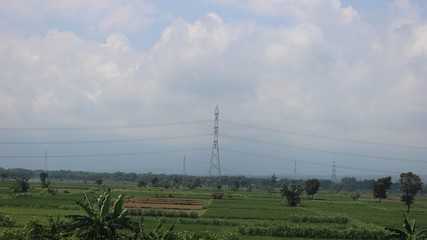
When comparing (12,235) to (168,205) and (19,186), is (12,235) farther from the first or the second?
(19,186)

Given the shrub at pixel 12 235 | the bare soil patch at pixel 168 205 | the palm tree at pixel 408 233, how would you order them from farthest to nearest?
the bare soil patch at pixel 168 205 < the palm tree at pixel 408 233 < the shrub at pixel 12 235

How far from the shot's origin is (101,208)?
23.0 m

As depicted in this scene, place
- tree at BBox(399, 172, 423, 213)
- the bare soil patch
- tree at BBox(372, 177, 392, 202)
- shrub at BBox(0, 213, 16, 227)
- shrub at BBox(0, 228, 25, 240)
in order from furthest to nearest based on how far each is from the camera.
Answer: tree at BBox(399, 172, 423, 213) < tree at BBox(372, 177, 392, 202) < the bare soil patch < shrub at BBox(0, 213, 16, 227) < shrub at BBox(0, 228, 25, 240)

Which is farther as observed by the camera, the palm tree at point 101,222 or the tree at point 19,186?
the tree at point 19,186

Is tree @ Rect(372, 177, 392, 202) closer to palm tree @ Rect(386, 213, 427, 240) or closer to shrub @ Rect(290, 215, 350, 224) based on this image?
shrub @ Rect(290, 215, 350, 224)

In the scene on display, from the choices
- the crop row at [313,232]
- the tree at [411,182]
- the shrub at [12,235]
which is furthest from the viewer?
the tree at [411,182]

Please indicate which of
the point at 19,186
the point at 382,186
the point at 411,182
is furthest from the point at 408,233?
the point at 411,182

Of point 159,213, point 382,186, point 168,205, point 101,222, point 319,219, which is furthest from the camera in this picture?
point 382,186

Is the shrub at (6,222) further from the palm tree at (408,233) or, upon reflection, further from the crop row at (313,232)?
the palm tree at (408,233)

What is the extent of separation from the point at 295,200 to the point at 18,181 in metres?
45.5

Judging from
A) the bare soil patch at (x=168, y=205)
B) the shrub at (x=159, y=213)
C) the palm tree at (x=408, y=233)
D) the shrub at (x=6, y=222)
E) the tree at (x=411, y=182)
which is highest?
the tree at (x=411, y=182)

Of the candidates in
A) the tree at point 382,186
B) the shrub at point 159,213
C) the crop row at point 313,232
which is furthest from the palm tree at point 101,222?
the tree at point 382,186

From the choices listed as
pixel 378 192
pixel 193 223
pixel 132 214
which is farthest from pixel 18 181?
pixel 378 192

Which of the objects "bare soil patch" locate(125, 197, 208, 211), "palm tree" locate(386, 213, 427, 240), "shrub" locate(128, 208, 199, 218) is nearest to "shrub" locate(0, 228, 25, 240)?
"shrub" locate(128, 208, 199, 218)
